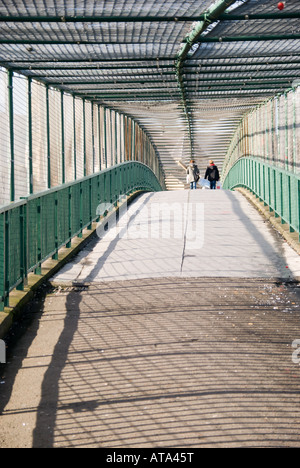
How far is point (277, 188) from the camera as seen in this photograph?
12.0 metres

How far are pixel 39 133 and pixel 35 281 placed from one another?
17.8ft

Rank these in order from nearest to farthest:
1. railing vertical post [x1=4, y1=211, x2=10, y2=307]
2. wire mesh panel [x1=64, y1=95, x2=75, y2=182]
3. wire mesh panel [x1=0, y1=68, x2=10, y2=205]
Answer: railing vertical post [x1=4, y1=211, x2=10, y2=307] → wire mesh panel [x1=0, y1=68, x2=10, y2=205] → wire mesh panel [x1=64, y1=95, x2=75, y2=182]

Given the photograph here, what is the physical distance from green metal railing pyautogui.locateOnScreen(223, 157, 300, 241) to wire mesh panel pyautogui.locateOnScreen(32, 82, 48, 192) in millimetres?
4026

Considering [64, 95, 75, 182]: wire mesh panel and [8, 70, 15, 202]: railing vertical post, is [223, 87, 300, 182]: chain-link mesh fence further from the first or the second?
[8, 70, 15, 202]: railing vertical post

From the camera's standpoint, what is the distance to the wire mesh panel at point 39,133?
12.6 m

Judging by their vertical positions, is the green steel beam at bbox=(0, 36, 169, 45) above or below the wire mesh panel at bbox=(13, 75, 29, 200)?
above

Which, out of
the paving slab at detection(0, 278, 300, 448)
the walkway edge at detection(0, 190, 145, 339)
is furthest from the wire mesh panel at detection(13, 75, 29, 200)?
the paving slab at detection(0, 278, 300, 448)

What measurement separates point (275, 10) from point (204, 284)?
11.1ft

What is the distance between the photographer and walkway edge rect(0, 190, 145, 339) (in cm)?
658

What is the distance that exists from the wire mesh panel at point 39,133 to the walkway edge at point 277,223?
13.3 ft

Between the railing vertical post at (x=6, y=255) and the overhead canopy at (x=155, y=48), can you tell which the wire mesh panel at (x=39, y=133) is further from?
the railing vertical post at (x=6, y=255)

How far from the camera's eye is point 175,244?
10.5 meters

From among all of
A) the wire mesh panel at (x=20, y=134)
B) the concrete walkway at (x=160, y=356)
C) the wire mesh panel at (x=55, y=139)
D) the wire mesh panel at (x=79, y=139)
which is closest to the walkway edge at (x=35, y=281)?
the concrete walkway at (x=160, y=356)
